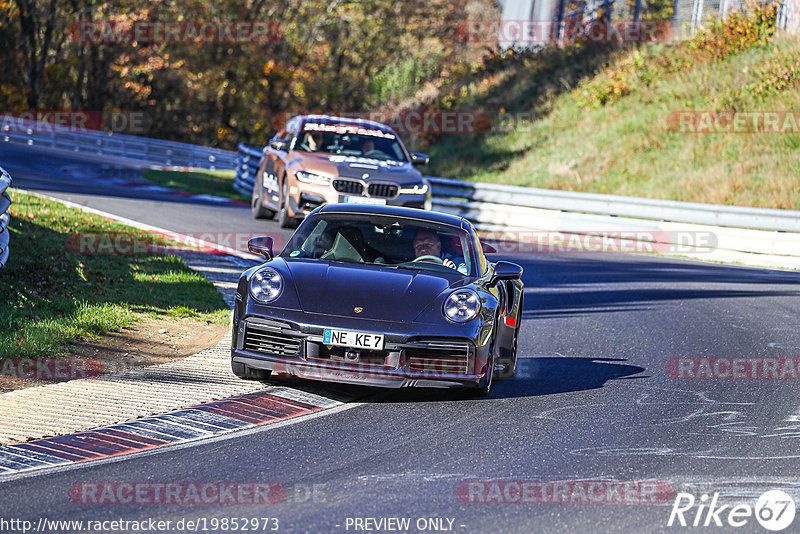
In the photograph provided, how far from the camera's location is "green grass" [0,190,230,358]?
29.8 feet

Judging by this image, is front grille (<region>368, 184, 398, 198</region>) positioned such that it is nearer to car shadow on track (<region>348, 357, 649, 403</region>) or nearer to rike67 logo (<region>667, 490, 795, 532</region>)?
car shadow on track (<region>348, 357, 649, 403</region>)

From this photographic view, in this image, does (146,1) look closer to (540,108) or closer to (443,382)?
(540,108)

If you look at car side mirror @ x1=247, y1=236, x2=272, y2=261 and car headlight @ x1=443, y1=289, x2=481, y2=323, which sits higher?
car side mirror @ x1=247, y1=236, x2=272, y2=261

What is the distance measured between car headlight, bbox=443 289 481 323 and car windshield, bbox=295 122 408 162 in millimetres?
10590

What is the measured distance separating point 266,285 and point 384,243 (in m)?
1.36

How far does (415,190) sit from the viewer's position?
17.4m

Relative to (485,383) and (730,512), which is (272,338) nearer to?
(485,383)

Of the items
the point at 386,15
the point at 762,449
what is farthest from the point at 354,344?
the point at 386,15

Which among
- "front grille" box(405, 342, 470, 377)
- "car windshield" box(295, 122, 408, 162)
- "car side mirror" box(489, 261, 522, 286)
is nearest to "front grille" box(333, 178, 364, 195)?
"car windshield" box(295, 122, 408, 162)

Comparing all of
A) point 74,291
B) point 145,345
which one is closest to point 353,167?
point 74,291

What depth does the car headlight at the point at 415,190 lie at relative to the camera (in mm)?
17250

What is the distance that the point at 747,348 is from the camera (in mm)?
10570

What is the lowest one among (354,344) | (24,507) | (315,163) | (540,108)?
(24,507)

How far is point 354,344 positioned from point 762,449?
Answer: 2645 millimetres
